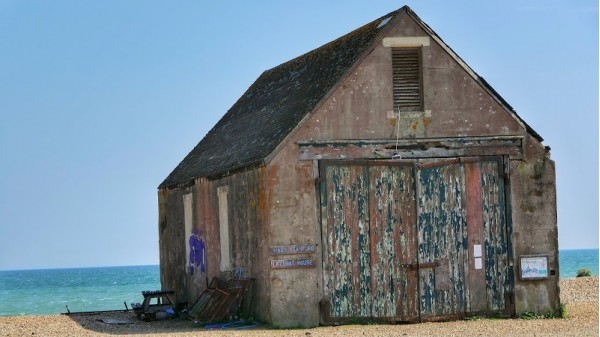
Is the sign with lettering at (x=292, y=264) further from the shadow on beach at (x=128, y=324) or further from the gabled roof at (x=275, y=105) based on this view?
the gabled roof at (x=275, y=105)

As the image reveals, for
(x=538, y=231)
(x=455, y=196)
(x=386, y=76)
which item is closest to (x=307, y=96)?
(x=386, y=76)

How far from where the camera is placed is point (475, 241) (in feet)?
83.3

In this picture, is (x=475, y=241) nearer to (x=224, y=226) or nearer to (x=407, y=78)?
(x=407, y=78)

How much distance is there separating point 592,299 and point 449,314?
6.90m

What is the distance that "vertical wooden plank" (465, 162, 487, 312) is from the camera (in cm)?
2533

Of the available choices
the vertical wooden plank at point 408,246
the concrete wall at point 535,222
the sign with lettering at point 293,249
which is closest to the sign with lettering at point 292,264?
the sign with lettering at point 293,249

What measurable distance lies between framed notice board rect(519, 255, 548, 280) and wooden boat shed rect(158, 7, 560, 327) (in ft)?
0.09

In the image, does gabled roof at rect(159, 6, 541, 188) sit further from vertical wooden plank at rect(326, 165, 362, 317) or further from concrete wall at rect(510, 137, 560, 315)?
vertical wooden plank at rect(326, 165, 362, 317)

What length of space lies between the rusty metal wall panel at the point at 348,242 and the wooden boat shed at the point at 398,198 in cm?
2

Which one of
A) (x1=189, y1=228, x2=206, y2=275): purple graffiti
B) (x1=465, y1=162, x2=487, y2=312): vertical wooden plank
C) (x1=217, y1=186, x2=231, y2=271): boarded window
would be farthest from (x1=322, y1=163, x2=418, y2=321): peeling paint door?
(x1=189, y1=228, x2=206, y2=275): purple graffiti

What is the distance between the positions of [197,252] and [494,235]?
7.48 meters

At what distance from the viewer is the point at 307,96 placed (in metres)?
26.3

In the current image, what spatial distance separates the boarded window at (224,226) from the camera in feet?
89.6

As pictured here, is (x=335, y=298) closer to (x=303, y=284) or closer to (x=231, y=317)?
(x=303, y=284)
